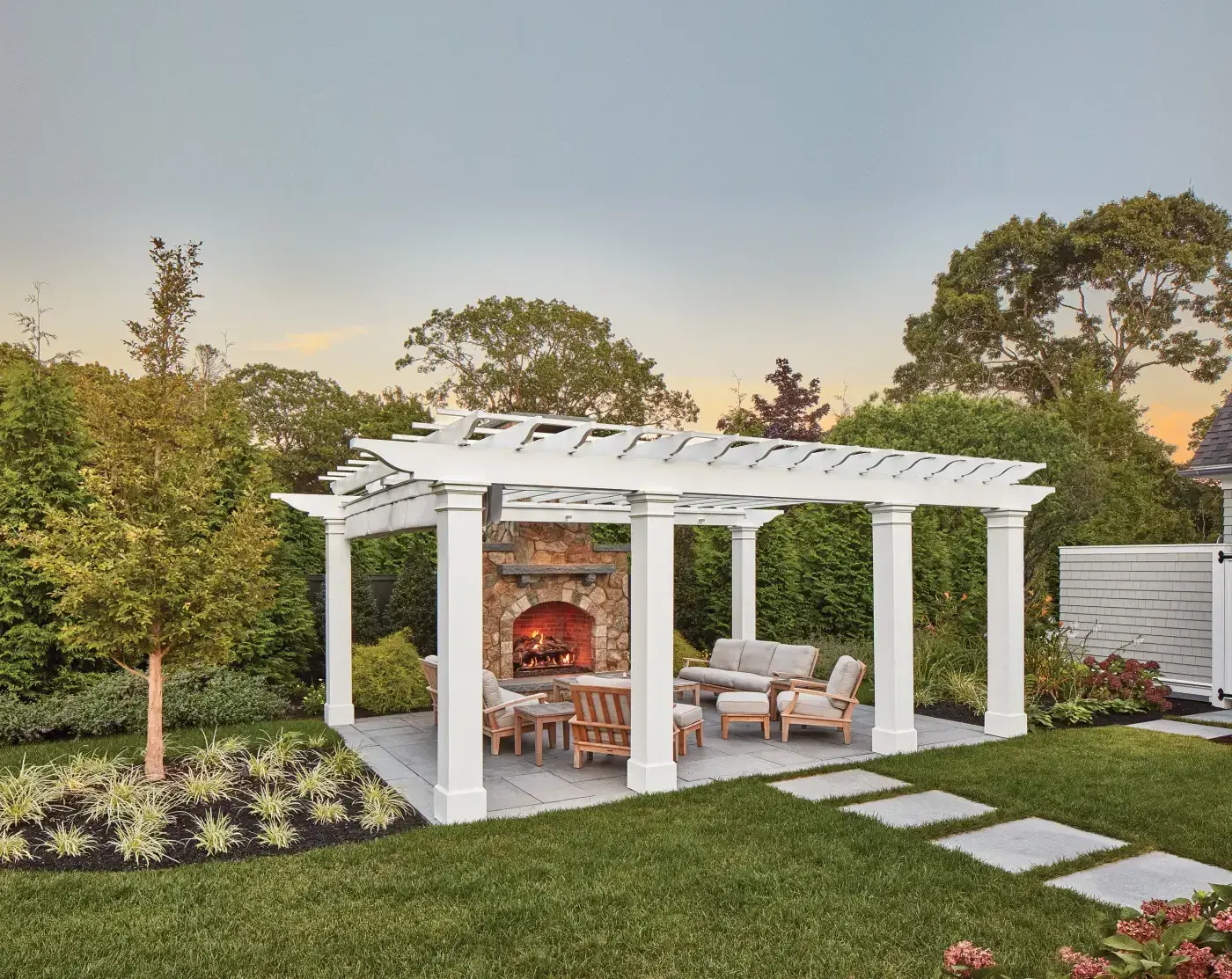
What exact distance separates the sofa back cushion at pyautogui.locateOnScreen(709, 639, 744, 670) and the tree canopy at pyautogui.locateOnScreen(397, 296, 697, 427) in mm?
14521

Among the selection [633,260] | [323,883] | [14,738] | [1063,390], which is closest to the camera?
[323,883]

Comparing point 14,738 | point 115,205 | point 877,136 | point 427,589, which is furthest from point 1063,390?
point 14,738

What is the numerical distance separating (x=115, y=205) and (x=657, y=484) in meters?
9.81

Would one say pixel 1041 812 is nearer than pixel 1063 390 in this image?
Yes

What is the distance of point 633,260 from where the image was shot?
1599 centimetres

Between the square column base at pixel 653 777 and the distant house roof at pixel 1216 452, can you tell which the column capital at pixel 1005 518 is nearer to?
the distant house roof at pixel 1216 452

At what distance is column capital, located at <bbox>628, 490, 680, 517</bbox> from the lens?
6.95m

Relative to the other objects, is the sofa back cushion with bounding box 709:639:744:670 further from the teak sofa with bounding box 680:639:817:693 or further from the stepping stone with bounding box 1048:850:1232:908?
the stepping stone with bounding box 1048:850:1232:908

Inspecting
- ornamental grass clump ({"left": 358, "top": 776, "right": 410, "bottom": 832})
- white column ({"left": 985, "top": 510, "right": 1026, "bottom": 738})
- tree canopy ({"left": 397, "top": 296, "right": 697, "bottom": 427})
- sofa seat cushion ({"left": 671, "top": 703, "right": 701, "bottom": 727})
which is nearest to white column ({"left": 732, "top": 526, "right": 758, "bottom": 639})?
white column ({"left": 985, "top": 510, "right": 1026, "bottom": 738})

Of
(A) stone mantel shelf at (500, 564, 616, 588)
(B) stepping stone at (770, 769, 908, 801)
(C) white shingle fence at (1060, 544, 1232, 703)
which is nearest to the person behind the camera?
(B) stepping stone at (770, 769, 908, 801)

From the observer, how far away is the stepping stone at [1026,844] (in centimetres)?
518

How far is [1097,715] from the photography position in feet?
32.4

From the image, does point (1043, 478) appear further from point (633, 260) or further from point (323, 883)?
point (323, 883)

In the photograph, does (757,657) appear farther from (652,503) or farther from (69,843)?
(69,843)
